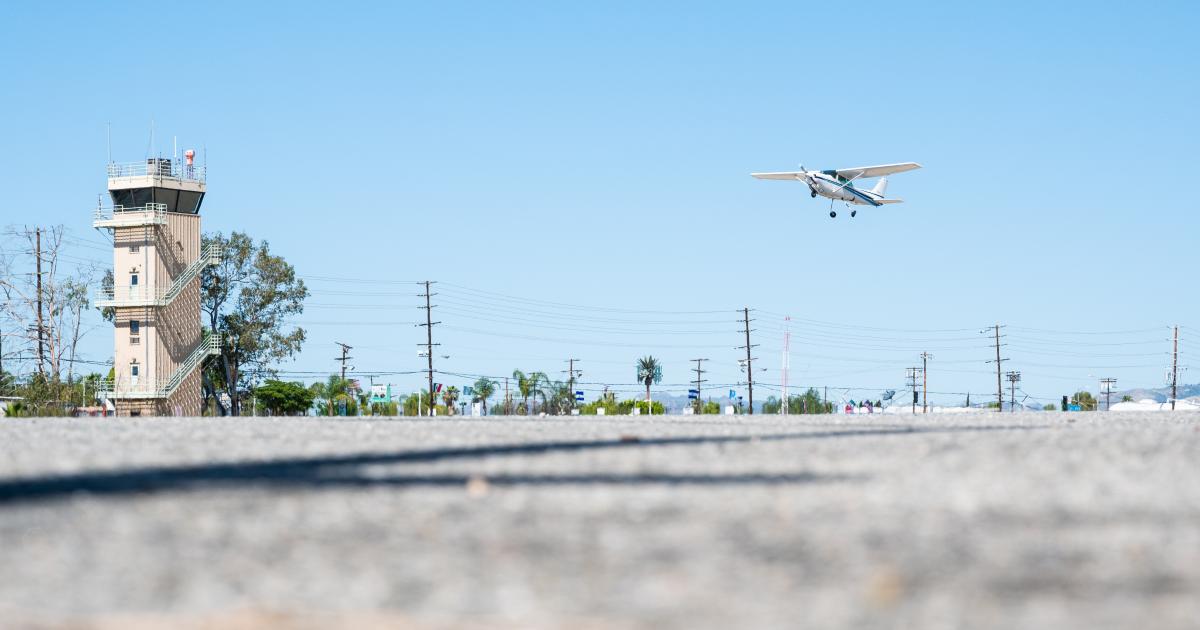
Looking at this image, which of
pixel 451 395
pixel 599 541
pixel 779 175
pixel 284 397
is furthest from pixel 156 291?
pixel 599 541

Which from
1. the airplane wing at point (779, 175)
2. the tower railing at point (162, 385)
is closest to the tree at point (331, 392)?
the tower railing at point (162, 385)

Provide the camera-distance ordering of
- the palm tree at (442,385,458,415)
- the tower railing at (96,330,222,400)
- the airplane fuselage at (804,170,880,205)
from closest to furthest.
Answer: the airplane fuselage at (804,170,880,205) → the tower railing at (96,330,222,400) → the palm tree at (442,385,458,415)

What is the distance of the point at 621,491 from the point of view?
7238mm

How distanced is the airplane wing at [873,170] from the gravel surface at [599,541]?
51.7 meters

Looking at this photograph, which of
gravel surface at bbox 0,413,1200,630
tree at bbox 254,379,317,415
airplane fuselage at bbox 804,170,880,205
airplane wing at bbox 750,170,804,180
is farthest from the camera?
tree at bbox 254,379,317,415

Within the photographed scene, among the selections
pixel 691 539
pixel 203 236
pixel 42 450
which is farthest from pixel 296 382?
pixel 691 539

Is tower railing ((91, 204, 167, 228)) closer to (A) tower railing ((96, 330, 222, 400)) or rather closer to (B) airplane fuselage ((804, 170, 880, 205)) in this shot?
(A) tower railing ((96, 330, 222, 400))

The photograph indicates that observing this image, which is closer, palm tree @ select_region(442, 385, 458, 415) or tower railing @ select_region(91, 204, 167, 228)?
tower railing @ select_region(91, 204, 167, 228)

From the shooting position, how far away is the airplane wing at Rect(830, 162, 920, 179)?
60562 mm

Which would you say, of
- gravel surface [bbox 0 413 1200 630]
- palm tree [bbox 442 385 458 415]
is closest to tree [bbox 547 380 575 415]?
palm tree [bbox 442 385 458 415]

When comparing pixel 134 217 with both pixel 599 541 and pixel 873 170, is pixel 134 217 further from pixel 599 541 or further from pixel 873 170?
pixel 599 541

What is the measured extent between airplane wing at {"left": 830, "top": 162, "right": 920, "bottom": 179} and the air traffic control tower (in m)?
34.4

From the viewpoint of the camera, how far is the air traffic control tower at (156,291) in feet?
237

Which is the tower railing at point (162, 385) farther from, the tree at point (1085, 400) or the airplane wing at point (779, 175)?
the tree at point (1085, 400)
